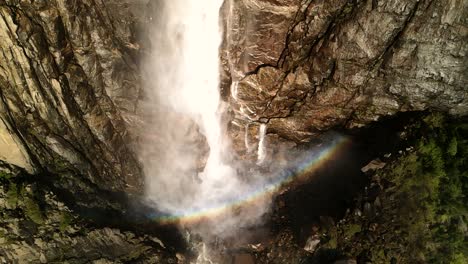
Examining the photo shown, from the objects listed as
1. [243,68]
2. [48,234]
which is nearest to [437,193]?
[243,68]

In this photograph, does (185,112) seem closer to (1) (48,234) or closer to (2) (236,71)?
(2) (236,71)

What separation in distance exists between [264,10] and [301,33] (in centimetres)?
167

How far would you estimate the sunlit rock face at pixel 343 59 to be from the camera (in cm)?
1284

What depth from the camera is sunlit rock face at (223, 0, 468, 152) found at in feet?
42.1

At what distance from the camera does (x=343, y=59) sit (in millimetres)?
14281

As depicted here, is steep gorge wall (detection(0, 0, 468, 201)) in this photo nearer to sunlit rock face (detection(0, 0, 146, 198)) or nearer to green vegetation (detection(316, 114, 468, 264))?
sunlit rock face (detection(0, 0, 146, 198))

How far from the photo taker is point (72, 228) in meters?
14.8

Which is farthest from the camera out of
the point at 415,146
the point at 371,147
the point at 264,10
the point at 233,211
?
the point at 233,211

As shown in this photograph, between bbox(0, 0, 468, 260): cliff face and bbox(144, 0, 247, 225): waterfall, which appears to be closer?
bbox(0, 0, 468, 260): cliff face

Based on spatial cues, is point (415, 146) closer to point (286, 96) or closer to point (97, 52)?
point (286, 96)

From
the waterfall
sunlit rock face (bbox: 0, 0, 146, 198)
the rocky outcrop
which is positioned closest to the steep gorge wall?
sunlit rock face (bbox: 0, 0, 146, 198)

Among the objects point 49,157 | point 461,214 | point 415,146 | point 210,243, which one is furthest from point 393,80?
point 49,157

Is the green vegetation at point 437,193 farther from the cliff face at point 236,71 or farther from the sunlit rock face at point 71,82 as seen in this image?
the sunlit rock face at point 71,82

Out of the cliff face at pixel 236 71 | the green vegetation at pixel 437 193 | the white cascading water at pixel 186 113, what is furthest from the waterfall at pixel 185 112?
the green vegetation at pixel 437 193
